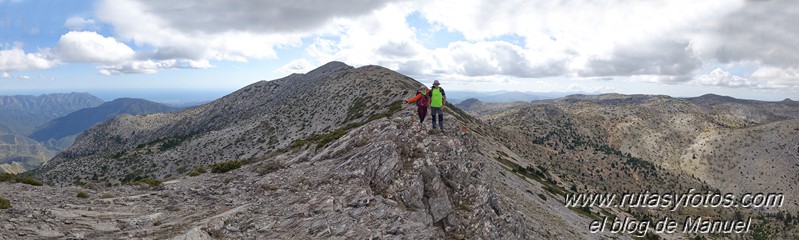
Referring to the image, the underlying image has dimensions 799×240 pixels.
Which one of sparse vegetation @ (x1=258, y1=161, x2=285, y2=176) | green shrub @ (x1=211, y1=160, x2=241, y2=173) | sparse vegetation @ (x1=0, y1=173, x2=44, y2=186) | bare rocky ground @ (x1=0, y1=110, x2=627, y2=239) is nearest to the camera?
bare rocky ground @ (x1=0, y1=110, x2=627, y2=239)

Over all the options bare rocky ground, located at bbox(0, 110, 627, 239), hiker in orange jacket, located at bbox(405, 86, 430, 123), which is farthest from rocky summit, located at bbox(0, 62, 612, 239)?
hiker in orange jacket, located at bbox(405, 86, 430, 123)

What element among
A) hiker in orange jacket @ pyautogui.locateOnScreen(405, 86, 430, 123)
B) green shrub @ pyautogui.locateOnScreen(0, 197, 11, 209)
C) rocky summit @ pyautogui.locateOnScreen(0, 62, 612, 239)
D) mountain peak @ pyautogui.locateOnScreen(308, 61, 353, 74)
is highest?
mountain peak @ pyautogui.locateOnScreen(308, 61, 353, 74)

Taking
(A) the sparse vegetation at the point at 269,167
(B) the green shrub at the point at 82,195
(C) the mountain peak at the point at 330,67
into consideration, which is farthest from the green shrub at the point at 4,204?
(C) the mountain peak at the point at 330,67

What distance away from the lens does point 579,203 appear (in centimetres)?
5734

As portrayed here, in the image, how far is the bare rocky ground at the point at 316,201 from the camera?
15742mm

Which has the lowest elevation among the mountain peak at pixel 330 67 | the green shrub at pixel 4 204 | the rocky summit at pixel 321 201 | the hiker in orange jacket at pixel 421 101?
the rocky summit at pixel 321 201

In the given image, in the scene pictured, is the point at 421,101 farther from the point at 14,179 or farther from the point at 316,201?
the point at 14,179

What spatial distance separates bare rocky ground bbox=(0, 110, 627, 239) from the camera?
51.6ft

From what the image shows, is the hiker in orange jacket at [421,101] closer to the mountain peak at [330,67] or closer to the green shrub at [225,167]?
the green shrub at [225,167]

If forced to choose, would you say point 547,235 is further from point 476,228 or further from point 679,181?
point 679,181

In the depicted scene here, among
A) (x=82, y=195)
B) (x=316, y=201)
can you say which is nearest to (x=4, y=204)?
(x=82, y=195)

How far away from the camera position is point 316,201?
1844 centimetres

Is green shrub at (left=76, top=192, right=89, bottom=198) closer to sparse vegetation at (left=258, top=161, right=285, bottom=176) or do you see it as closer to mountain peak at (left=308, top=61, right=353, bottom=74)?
sparse vegetation at (left=258, top=161, right=285, bottom=176)

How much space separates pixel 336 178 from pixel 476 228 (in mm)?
8411
